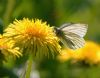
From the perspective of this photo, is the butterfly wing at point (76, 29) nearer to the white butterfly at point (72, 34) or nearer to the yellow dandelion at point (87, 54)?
the white butterfly at point (72, 34)

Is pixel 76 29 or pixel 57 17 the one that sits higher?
pixel 57 17

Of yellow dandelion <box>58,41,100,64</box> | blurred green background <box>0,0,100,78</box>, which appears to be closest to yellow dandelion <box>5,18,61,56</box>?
blurred green background <box>0,0,100,78</box>

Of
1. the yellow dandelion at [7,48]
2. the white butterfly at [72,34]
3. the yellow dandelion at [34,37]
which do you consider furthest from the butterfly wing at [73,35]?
the yellow dandelion at [7,48]

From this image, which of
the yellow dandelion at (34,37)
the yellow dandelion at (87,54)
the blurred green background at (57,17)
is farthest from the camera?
the blurred green background at (57,17)

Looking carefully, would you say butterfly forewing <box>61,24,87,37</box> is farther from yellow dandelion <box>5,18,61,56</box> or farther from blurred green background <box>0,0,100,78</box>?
blurred green background <box>0,0,100,78</box>

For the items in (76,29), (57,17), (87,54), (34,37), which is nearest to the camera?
(34,37)

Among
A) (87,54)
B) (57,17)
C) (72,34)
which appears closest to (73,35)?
(72,34)

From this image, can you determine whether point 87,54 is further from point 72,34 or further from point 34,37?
point 34,37
